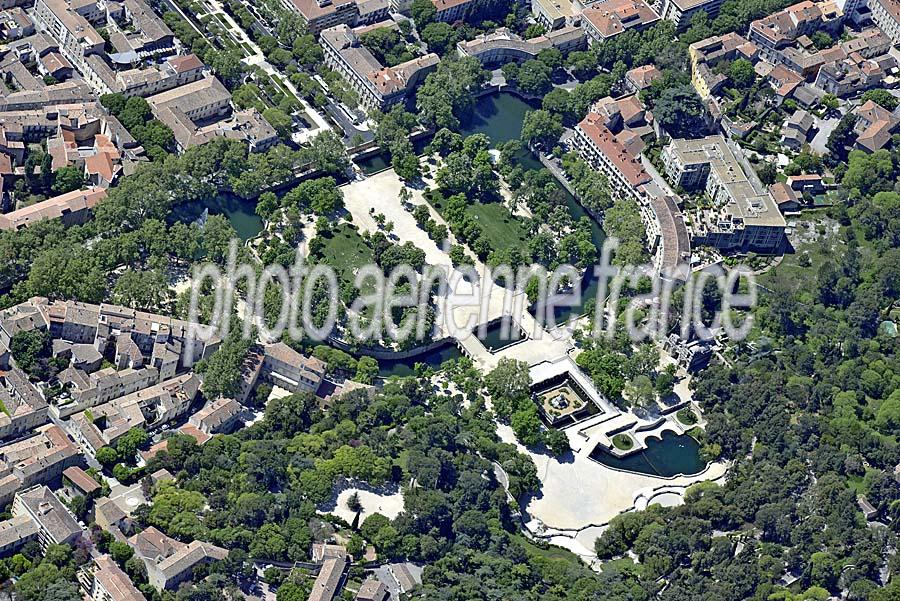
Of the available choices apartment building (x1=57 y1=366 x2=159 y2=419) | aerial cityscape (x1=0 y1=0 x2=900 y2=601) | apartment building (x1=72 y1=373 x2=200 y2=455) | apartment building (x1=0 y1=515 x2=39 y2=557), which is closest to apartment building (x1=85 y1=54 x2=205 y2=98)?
aerial cityscape (x1=0 y1=0 x2=900 y2=601)

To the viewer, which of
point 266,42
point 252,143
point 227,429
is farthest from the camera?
point 266,42

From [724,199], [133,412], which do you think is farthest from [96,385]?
[724,199]

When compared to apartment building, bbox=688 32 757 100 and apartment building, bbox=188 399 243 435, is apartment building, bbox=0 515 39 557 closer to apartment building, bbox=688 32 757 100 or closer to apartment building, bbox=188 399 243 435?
apartment building, bbox=188 399 243 435

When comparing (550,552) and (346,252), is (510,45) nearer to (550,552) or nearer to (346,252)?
(346,252)

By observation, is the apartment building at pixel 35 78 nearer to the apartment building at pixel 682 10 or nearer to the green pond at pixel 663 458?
the green pond at pixel 663 458

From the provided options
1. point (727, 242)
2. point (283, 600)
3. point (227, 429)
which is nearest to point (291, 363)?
point (227, 429)

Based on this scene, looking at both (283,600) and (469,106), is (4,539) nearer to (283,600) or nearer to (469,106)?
(283,600)

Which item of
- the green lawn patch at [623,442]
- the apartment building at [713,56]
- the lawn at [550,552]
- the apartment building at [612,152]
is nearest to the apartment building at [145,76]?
the apartment building at [612,152]
